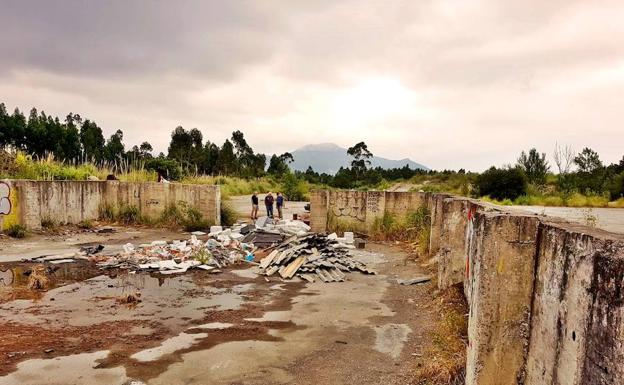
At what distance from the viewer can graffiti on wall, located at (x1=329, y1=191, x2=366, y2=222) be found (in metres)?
16.8

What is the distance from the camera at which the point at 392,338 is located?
6.96 metres

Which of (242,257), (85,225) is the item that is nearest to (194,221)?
(85,225)

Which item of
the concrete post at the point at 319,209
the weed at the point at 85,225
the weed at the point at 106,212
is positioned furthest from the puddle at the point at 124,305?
the weed at the point at 106,212

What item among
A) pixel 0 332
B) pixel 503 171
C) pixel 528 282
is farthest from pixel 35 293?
pixel 503 171

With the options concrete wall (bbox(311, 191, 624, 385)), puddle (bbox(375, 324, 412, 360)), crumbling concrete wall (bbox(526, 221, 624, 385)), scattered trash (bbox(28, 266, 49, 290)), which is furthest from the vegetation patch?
crumbling concrete wall (bbox(526, 221, 624, 385))

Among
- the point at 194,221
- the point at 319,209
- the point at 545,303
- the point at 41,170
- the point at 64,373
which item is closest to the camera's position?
the point at 545,303

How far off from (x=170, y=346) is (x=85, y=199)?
13908mm

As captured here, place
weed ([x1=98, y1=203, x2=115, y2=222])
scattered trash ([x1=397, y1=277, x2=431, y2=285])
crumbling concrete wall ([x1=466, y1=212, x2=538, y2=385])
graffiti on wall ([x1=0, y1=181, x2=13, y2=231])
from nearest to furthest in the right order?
crumbling concrete wall ([x1=466, y1=212, x2=538, y2=385]), scattered trash ([x1=397, y1=277, x2=431, y2=285]), graffiti on wall ([x1=0, y1=181, x2=13, y2=231]), weed ([x1=98, y1=203, x2=115, y2=222])

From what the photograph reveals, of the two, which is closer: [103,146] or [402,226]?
[402,226]

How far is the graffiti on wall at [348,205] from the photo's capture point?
16828 mm

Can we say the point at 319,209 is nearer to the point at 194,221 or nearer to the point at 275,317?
the point at 194,221

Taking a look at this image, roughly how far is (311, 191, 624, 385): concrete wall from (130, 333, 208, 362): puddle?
12.8ft

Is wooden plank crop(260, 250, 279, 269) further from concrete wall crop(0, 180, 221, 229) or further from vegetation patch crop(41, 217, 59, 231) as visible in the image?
vegetation patch crop(41, 217, 59, 231)

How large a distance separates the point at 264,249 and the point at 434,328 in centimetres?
712
